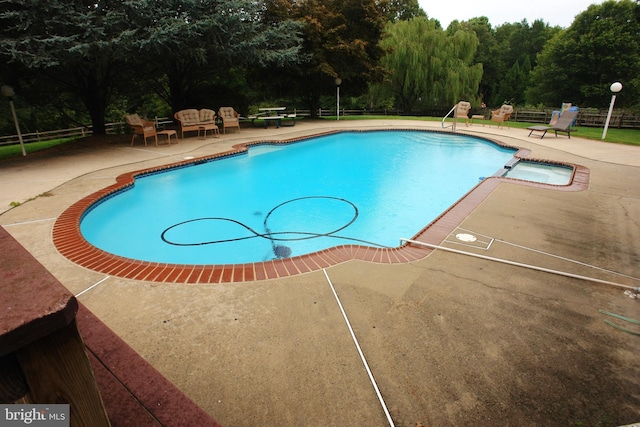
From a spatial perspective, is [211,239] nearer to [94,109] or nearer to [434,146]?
[434,146]

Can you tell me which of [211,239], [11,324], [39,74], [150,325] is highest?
[39,74]

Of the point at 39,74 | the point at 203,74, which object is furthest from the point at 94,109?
the point at 203,74

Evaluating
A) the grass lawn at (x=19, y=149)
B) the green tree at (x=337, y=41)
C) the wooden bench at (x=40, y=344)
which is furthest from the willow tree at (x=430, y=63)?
the wooden bench at (x=40, y=344)

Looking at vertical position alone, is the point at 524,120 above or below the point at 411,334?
above

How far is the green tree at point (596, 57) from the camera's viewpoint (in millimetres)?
22500

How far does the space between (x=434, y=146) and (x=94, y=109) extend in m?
11.7

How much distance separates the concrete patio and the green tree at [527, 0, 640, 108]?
26.8 metres

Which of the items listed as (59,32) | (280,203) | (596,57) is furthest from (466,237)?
(596,57)

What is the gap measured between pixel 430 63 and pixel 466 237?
61.3 feet

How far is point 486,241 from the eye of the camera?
12.0 ft

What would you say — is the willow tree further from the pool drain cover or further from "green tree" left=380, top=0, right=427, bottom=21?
the pool drain cover

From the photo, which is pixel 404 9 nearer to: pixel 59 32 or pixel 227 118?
pixel 227 118

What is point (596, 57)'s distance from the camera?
76.0 ft

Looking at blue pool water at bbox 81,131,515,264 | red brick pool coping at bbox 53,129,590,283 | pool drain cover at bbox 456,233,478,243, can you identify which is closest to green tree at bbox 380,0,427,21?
blue pool water at bbox 81,131,515,264
